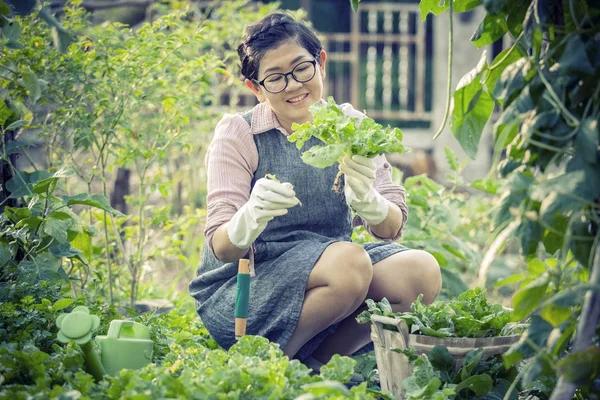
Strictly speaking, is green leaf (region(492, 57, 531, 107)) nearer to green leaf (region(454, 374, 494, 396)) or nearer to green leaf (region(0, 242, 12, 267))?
green leaf (region(454, 374, 494, 396))

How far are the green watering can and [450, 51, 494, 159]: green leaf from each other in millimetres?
931

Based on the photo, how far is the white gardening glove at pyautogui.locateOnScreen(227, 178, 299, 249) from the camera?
2119 millimetres

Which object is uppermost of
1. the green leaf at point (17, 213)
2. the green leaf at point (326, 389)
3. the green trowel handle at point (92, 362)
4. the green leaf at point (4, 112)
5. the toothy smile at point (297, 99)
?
the toothy smile at point (297, 99)

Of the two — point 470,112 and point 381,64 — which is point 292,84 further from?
point 381,64

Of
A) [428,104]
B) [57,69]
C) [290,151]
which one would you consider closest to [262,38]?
[290,151]

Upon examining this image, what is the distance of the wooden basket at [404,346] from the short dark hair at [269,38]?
943 mm

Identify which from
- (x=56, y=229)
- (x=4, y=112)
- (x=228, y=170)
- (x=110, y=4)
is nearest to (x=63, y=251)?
(x=56, y=229)

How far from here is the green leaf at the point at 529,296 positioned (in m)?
→ 1.46

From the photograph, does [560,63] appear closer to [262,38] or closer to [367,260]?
[367,260]

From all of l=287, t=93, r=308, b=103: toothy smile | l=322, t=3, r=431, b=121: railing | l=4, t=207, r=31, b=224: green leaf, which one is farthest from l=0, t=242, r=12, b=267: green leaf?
l=322, t=3, r=431, b=121: railing

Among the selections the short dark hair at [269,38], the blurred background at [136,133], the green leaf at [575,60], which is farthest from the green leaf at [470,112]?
the short dark hair at [269,38]

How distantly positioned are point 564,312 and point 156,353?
3.63 feet

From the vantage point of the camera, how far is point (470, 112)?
1793mm

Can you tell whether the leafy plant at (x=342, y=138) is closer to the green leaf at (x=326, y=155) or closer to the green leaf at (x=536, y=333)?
the green leaf at (x=326, y=155)
